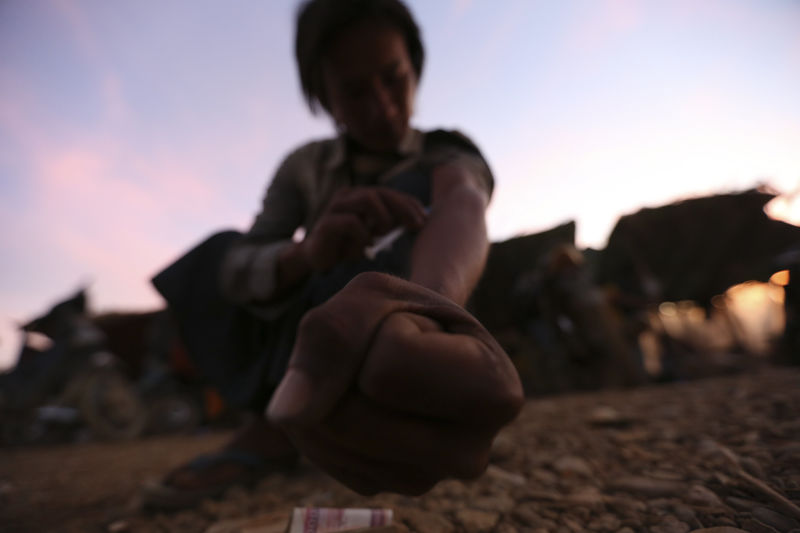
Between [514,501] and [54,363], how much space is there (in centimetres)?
408

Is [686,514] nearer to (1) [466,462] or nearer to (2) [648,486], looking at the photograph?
(2) [648,486]

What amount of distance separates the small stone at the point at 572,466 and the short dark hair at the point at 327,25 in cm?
119

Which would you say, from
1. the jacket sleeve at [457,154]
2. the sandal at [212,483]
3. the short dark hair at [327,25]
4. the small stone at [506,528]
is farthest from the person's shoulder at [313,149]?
the small stone at [506,528]

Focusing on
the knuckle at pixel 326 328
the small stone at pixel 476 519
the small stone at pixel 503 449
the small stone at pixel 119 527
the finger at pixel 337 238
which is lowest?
the small stone at pixel 503 449

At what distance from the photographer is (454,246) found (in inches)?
22.4

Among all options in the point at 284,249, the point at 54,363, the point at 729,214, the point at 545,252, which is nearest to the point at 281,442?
the point at 284,249

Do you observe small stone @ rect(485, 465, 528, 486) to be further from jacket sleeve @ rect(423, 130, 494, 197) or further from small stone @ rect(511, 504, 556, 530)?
jacket sleeve @ rect(423, 130, 494, 197)

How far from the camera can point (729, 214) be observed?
3795mm

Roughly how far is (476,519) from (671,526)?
0.27m

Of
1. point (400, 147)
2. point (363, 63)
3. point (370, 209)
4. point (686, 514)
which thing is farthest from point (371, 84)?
point (686, 514)

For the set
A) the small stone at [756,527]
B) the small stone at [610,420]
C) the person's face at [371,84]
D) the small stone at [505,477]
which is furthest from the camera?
the small stone at [610,420]

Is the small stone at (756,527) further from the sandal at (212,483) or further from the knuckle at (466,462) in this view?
the sandal at (212,483)

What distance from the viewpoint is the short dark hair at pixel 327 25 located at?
103cm

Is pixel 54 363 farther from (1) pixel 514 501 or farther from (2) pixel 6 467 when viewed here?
(1) pixel 514 501
